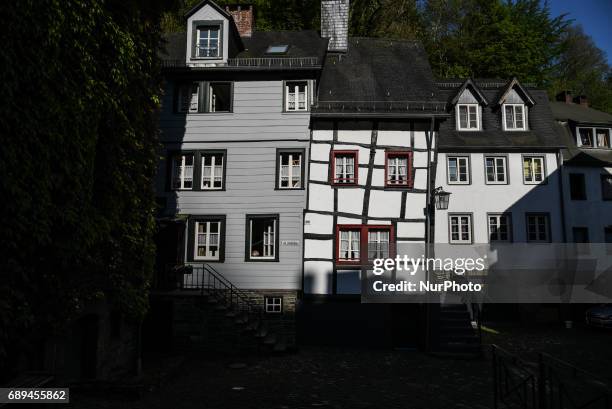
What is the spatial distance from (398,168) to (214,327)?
884 centimetres

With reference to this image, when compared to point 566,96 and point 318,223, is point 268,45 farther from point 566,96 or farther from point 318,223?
point 566,96

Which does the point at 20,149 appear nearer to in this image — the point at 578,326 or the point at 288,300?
the point at 288,300

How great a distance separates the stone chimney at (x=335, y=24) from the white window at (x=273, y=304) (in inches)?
449

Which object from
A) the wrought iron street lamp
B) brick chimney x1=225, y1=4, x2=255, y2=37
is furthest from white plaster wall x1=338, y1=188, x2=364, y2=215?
brick chimney x1=225, y1=4, x2=255, y2=37

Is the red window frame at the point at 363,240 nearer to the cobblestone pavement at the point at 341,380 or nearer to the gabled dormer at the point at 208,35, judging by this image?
the cobblestone pavement at the point at 341,380

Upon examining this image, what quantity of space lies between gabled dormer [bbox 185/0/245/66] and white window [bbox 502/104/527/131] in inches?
550

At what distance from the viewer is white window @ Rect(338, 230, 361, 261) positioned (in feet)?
51.6

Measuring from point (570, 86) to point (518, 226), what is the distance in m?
19.9

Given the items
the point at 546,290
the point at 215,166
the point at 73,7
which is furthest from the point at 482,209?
the point at 73,7

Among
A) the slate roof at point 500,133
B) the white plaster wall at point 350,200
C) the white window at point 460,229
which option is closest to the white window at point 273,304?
the white plaster wall at point 350,200

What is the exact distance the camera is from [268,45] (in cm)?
1895

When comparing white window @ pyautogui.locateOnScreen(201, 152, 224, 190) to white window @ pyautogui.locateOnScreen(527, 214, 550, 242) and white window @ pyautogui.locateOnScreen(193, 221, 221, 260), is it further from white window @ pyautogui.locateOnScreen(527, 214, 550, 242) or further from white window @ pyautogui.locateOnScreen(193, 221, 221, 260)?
white window @ pyautogui.locateOnScreen(527, 214, 550, 242)

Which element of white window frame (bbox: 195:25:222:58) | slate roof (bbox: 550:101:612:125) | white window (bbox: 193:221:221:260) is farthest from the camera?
slate roof (bbox: 550:101:612:125)

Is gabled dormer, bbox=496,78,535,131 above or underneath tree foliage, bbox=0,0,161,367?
above
